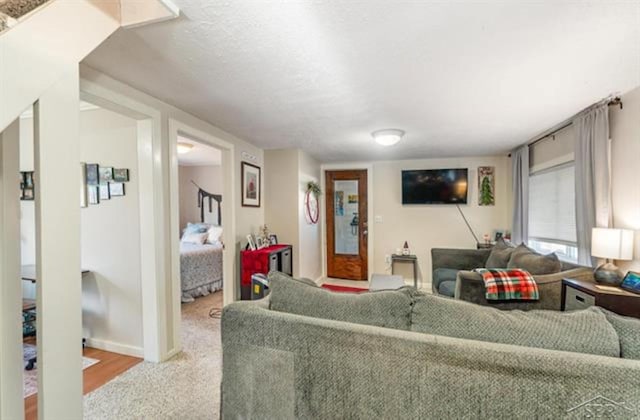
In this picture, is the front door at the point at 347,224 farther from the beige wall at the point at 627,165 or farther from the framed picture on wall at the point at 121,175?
the framed picture on wall at the point at 121,175

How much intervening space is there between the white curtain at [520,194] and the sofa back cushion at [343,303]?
140 inches

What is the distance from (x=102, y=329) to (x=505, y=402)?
10.1 ft

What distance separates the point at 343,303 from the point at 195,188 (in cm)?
588

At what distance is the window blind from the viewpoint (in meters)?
3.05

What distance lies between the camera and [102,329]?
8.43ft

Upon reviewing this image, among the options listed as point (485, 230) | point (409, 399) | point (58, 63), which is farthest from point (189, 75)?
point (485, 230)

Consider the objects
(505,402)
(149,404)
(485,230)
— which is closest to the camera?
(505,402)

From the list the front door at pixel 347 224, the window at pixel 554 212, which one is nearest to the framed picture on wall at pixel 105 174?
the front door at pixel 347 224

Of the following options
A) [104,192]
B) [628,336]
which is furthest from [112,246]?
[628,336]

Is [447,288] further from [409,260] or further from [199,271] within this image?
[199,271]

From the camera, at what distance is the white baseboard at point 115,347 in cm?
244

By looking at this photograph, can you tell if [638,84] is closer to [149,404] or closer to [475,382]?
[475,382]

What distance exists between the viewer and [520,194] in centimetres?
397

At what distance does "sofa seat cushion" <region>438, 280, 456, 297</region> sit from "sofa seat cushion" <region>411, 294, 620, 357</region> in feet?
6.24
